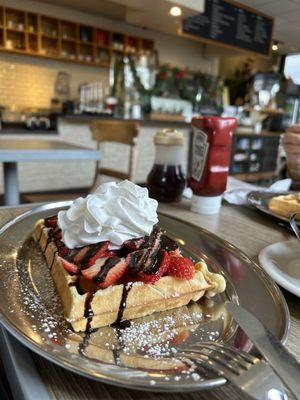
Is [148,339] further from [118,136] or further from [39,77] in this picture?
[39,77]

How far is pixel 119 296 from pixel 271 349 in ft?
0.60

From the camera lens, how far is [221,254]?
0.59m

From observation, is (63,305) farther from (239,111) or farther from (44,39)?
(239,111)

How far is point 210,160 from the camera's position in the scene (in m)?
0.82

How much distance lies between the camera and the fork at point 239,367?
0.27 meters

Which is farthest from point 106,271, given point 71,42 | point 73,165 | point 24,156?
point 71,42

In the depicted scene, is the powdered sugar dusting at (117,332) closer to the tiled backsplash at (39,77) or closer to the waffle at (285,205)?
the waffle at (285,205)

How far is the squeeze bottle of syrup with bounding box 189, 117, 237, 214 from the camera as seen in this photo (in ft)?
2.63

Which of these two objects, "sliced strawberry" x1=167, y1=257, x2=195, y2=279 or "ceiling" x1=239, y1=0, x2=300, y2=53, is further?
"ceiling" x1=239, y1=0, x2=300, y2=53

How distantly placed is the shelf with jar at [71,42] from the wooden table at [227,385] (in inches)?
141

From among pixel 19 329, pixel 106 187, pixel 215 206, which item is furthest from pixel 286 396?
pixel 215 206

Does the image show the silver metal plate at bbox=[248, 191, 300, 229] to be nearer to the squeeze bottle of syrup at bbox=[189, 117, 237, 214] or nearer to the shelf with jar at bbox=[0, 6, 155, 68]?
the squeeze bottle of syrup at bbox=[189, 117, 237, 214]

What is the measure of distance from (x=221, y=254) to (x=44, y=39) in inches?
172

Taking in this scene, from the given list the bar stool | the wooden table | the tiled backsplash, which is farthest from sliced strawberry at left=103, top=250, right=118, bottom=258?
the tiled backsplash
